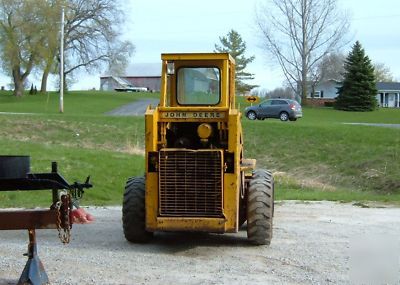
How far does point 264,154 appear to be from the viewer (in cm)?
2909

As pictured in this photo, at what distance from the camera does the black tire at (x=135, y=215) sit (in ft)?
33.8

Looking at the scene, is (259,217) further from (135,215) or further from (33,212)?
(33,212)

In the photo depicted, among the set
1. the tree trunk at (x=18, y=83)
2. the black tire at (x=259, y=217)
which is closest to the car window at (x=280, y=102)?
the tree trunk at (x=18, y=83)

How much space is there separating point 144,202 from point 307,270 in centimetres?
294

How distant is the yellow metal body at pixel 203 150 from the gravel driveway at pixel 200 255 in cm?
45

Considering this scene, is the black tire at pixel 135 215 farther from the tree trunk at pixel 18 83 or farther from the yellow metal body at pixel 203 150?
the tree trunk at pixel 18 83

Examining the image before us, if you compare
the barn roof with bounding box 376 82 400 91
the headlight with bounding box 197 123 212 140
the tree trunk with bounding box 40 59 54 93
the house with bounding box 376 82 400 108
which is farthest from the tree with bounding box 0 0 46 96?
the headlight with bounding box 197 123 212 140

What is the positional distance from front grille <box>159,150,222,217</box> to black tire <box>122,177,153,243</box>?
628 millimetres

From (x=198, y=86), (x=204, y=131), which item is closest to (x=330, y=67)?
(x=198, y=86)

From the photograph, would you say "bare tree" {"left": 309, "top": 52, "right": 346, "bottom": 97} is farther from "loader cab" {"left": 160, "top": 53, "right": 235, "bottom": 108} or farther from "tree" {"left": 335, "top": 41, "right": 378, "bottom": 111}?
"loader cab" {"left": 160, "top": 53, "right": 235, "bottom": 108}

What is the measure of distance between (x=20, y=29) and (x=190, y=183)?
64.5 m

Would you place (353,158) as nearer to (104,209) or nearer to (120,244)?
(104,209)

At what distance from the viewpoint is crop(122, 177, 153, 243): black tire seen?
10.3 metres

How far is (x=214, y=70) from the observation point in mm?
11070
